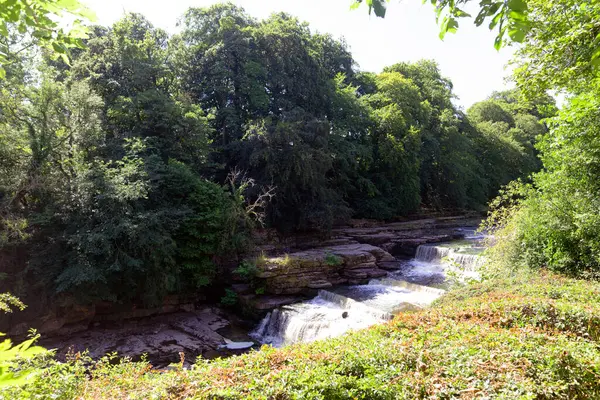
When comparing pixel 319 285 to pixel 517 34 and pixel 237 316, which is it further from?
pixel 517 34

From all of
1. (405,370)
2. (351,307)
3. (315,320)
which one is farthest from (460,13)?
(351,307)

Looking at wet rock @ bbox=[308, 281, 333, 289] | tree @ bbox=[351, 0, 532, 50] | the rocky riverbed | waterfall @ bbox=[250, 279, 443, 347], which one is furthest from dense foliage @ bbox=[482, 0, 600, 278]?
the rocky riverbed

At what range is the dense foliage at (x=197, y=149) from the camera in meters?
11.1

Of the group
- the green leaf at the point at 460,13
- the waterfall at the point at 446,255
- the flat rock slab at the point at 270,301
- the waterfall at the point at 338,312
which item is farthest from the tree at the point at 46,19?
the waterfall at the point at 446,255

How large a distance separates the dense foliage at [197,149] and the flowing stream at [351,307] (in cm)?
336

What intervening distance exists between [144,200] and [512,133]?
Answer: 112 ft

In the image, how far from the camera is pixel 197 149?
15750mm

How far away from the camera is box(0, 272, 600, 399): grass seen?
3.10 meters

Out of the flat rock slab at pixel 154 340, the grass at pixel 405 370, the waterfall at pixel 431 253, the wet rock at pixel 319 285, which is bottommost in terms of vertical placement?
the flat rock slab at pixel 154 340

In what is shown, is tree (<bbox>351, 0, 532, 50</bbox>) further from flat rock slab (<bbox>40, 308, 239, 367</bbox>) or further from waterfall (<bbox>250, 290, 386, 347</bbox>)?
flat rock slab (<bbox>40, 308, 239, 367</bbox>)

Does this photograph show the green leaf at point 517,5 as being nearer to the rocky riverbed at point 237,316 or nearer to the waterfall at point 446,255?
the rocky riverbed at point 237,316

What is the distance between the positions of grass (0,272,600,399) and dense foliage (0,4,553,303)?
5.53 meters

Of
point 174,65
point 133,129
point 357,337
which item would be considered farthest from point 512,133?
point 357,337

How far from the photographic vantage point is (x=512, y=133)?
34219 mm
